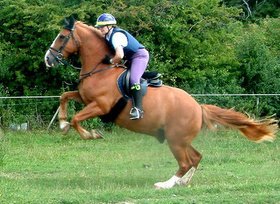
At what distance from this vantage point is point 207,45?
84.9 ft

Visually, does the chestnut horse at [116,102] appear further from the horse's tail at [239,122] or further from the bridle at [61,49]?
the horse's tail at [239,122]

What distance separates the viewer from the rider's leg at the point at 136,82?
518 inches

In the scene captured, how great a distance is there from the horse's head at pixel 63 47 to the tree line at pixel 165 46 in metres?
9.58

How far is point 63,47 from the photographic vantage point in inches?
535

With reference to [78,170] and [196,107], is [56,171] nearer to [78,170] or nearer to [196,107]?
[78,170]

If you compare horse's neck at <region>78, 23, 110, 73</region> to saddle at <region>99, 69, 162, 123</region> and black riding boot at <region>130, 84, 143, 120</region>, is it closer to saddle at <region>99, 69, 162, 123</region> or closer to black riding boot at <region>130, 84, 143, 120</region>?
saddle at <region>99, 69, 162, 123</region>

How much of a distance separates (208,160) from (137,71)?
5.10 meters

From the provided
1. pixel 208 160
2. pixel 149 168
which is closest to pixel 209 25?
pixel 208 160

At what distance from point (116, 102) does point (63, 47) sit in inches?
52.6

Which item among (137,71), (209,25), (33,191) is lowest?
→ (209,25)

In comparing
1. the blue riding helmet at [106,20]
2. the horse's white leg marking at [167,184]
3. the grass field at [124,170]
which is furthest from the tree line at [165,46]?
the horse's white leg marking at [167,184]

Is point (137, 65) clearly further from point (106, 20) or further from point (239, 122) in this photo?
point (239, 122)

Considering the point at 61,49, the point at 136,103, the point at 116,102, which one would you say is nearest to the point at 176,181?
the point at 136,103

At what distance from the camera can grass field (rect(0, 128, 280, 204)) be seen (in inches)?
441
